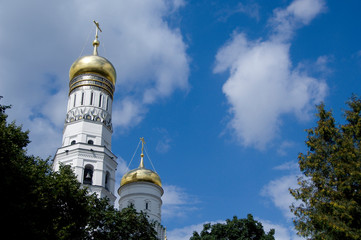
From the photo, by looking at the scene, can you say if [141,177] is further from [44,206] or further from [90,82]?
[44,206]

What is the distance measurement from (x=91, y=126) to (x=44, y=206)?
48.5ft

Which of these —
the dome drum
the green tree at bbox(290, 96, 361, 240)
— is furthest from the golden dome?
the green tree at bbox(290, 96, 361, 240)

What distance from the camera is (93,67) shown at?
32000mm

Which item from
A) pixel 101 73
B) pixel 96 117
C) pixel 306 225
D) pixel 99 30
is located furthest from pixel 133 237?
pixel 99 30

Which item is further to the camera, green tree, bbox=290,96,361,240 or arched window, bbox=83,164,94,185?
arched window, bbox=83,164,94,185

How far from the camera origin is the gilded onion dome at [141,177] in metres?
33.2

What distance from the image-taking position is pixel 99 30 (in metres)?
36.2

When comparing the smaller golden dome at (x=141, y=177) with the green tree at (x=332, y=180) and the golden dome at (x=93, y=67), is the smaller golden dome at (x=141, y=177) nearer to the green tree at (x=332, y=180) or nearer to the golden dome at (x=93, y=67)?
the golden dome at (x=93, y=67)

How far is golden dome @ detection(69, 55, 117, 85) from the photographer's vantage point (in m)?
32.0

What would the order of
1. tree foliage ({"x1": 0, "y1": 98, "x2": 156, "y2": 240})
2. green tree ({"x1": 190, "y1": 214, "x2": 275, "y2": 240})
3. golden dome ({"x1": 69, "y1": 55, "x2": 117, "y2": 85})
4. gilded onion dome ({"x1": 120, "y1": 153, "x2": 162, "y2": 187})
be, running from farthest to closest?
gilded onion dome ({"x1": 120, "y1": 153, "x2": 162, "y2": 187}) < golden dome ({"x1": 69, "y1": 55, "x2": 117, "y2": 85}) < green tree ({"x1": 190, "y1": 214, "x2": 275, "y2": 240}) < tree foliage ({"x1": 0, "y1": 98, "x2": 156, "y2": 240})

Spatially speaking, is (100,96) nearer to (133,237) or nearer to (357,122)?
(133,237)

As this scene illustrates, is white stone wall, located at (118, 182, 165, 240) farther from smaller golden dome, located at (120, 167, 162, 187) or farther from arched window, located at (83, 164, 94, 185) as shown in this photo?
arched window, located at (83, 164, 94, 185)

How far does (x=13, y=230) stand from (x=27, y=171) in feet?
9.06

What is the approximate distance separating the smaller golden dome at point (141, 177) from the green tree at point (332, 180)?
18410 millimetres
